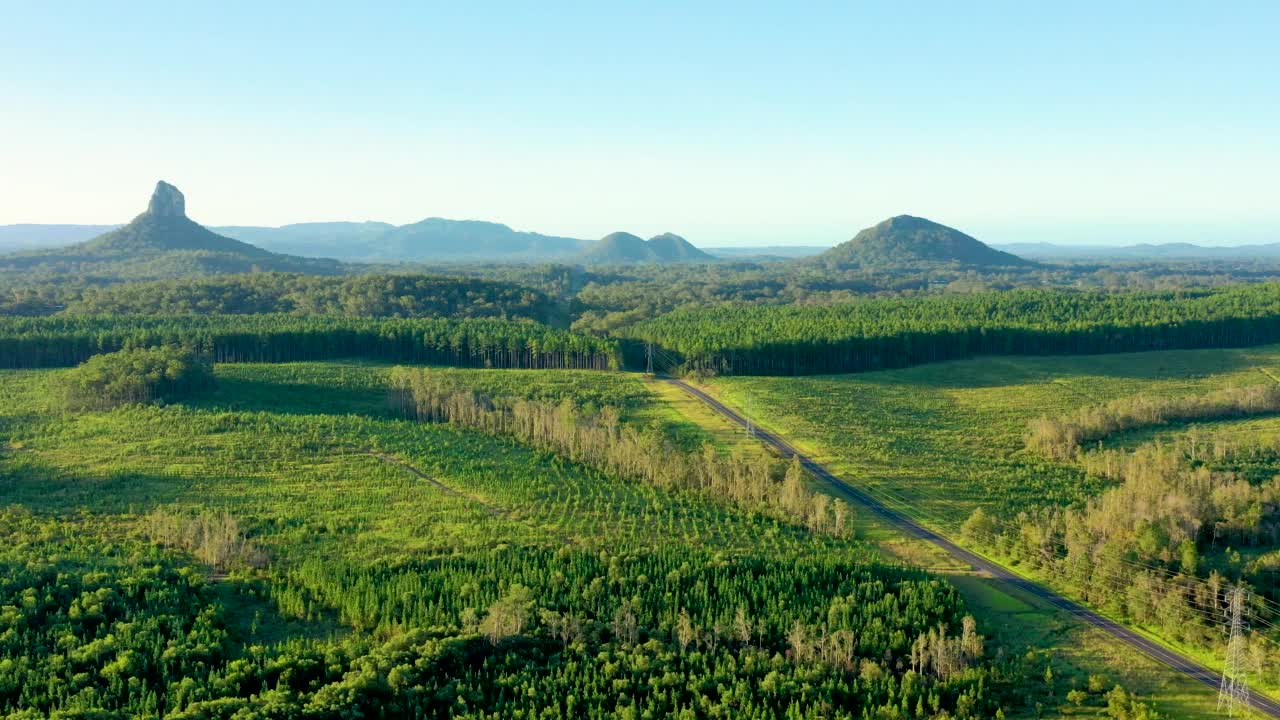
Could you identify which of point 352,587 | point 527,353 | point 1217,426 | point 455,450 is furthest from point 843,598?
point 527,353

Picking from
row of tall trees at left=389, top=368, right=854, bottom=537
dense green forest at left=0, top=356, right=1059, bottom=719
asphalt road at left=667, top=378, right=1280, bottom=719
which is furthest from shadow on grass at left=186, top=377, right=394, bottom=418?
asphalt road at left=667, top=378, right=1280, bottom=719

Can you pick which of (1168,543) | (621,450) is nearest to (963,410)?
(621,450)

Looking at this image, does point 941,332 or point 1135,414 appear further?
point 941,332

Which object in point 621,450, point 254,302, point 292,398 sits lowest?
point 292,398

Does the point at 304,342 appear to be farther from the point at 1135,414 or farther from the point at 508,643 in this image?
the point at 1135,414

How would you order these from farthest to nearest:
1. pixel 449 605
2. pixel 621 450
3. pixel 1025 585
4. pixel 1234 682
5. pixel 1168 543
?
pixel 621 450, pixel 1025 585, pixel 1168 543, pixel 449 605, pixel 1234 682

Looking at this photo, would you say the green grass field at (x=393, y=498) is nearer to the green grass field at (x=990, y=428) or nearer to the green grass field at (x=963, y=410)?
the green grass field at (x=990, y=428)
